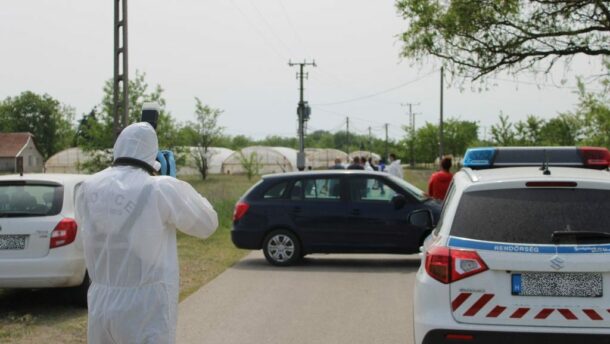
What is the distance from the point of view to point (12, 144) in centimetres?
5819

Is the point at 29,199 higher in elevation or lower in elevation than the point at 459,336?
higher

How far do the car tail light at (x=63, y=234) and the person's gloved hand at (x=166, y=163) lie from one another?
4255 millimetres

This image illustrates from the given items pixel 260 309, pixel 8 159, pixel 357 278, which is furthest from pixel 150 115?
pixel 8 159

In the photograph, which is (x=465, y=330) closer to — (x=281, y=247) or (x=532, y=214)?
(x=532, y=214)

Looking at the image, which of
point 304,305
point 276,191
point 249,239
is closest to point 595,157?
point 304,305

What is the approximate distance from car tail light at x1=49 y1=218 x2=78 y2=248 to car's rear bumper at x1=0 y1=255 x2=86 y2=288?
6.4 inches

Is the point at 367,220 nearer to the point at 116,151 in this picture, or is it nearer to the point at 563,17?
the point at 563,17

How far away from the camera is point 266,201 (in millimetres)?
12914

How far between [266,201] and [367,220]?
179cm

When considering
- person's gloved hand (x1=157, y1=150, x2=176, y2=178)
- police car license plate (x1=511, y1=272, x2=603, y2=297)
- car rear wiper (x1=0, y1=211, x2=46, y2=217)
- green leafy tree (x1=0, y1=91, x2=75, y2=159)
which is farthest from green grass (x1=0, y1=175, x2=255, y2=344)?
green leafy tree (x1=0, y1=91, x2=75, y2=159)

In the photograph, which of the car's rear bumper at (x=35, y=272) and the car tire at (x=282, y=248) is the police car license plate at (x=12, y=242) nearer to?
the car's rear bumper at (x=35, y=272)

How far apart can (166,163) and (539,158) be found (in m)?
3.35

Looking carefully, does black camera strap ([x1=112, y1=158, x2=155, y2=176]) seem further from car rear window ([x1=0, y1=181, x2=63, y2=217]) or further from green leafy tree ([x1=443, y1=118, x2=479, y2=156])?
green leafy tree ([x1=443, y1=118, x2=479, y2=156])

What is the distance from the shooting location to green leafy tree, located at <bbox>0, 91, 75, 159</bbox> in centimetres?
7511
